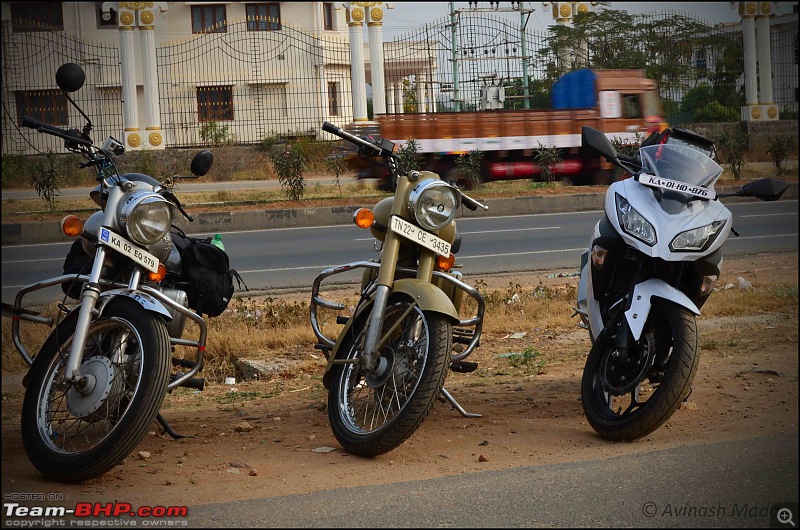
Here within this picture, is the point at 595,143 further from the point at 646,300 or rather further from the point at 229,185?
the point at 229,185

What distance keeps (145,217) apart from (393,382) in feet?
4.18

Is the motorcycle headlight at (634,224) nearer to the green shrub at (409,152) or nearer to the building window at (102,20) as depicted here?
the green shrub at (409,152)

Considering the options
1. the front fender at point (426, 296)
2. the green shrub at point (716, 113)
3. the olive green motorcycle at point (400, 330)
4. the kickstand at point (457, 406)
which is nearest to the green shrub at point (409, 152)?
the green shrub at point (716, 113)

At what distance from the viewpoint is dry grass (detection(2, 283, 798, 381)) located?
720 centimetres

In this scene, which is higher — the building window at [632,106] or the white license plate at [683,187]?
the building window at [632,106]

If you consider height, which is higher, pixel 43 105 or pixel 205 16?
pixel 205 16

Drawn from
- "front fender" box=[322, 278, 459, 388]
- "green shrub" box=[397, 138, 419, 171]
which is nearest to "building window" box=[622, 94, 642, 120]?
"green shrub" box=[397, 138, 419, 171]

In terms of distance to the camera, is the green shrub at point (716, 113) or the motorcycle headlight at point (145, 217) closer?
the motorcycle headlight at point (145, 217)

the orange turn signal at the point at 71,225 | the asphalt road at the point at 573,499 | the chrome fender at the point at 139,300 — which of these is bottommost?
the asphalt road at the point at 573,499

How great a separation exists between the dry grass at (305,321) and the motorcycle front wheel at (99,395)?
250 centimetres

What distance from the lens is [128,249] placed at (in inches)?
165

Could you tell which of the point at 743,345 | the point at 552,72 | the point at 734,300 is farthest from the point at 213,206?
the point at 743,345

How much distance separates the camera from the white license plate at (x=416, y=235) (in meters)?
4.36

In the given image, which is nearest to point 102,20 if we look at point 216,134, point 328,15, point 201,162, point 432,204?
point 328,15
